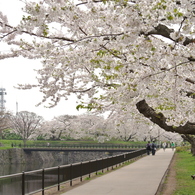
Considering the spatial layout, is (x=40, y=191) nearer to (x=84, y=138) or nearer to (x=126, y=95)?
(x=126, y=95)

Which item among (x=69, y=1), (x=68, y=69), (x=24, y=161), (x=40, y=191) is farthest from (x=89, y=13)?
(x=24, y=161)

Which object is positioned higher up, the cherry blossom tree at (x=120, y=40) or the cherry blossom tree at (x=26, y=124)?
the cherry blossom tree at (x=26, y=124)

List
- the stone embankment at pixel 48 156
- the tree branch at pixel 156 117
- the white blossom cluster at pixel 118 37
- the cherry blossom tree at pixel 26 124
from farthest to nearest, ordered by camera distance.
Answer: the cherry blossom tree at pixel 26 124, the stone embankment at pixel 48 156, the tree branch at pixel 156 117, the white blossom cluster at pixel 118 37

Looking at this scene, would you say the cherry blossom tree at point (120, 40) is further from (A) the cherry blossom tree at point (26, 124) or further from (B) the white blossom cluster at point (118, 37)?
(A) the cherry blossom tree at point (26, 124)

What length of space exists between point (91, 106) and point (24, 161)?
185 feet

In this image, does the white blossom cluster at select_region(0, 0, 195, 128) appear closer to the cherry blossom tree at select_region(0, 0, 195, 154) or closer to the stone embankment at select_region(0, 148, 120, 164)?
the cherry blossom tree at select_region(0, 0, 195, 154)

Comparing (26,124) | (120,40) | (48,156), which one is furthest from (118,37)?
(26,124)

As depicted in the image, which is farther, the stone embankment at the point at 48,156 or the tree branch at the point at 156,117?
the stone embankment at the point at 48,156

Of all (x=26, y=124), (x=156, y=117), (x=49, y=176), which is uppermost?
(x=26, y=124)

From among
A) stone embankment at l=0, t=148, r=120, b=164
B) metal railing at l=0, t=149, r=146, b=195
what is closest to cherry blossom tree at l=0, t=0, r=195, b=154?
metal railing at l=0, t=149, r=146, b=195

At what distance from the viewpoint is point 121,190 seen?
526 inches

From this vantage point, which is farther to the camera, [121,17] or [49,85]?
[49,85]

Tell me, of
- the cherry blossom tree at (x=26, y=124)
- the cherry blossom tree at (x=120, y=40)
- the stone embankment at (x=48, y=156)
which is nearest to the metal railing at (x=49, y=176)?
the cherry blossom tree at (x=120, y=40)

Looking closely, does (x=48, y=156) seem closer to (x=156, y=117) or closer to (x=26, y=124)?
(x=26, y=124)
